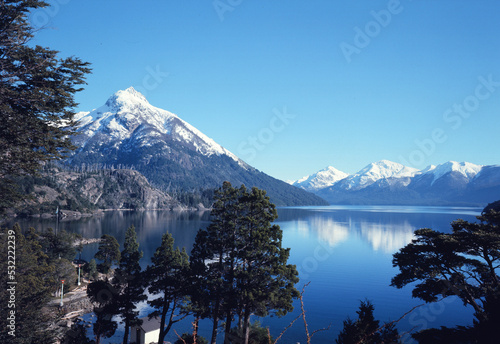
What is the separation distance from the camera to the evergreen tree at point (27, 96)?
1517cm

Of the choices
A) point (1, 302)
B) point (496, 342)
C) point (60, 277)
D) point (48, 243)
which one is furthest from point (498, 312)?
point (48, 243)

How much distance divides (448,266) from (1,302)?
2751cm

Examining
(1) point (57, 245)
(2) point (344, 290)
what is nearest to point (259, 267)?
(2) point (344, 290)

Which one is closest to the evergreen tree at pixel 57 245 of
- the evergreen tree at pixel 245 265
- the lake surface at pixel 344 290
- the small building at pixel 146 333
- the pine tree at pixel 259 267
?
the lake surface at pixel 344 290

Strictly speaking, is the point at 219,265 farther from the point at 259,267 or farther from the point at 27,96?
the point at 27,96

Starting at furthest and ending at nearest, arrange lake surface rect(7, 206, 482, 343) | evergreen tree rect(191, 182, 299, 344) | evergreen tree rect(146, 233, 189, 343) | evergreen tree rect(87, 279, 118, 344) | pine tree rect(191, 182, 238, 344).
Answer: lake surface rect(7, 206, 482, 343) < evergreen tree rect(87, 279, 118, 344) < evergreen tree rect(146, 233, 189, 343) < pine tree rect(191, 182, 238, 344) < evergreen tree rect(191, 182, 299, 344)

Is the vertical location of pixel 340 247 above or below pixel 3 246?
below

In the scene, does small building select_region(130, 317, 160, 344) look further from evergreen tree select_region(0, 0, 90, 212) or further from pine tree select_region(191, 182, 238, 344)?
evergreen tree select_region(0, 0, 90, 212)

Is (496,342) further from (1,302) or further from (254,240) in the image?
(1,302)

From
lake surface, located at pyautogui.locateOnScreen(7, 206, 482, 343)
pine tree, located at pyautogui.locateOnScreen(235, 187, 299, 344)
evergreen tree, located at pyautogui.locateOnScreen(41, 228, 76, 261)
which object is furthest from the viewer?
evergreen tree, located at pyautogui.locateOnScreen(41, 228, 76, 261)

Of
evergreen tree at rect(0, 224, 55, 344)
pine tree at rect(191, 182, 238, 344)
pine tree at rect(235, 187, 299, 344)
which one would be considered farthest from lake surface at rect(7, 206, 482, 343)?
evergreen tree at rect(0, 224, 55, 344)

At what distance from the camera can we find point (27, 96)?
15.3 meters

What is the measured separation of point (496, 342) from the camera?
12922 millimetres

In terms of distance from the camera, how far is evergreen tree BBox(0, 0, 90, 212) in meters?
15.2
